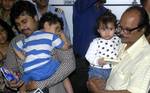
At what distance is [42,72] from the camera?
126 inches

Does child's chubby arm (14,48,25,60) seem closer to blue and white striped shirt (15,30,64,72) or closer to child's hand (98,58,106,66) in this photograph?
blue and white striped shirt (15,30,64,72)

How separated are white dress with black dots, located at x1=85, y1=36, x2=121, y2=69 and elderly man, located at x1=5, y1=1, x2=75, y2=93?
34 centimetres

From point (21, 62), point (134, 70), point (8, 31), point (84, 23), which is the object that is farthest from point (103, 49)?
point (84, 23)

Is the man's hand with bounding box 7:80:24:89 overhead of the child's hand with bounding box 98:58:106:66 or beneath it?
beneath

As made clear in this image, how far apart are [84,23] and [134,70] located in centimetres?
271

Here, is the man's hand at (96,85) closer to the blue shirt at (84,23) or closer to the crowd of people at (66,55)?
the crowd of people at (66,55)

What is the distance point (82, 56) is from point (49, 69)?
196 cm

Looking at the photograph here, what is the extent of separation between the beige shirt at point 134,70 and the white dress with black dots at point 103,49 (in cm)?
68

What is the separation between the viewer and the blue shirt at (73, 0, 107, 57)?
511 cm

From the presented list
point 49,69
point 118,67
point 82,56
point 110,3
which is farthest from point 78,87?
point 118,67

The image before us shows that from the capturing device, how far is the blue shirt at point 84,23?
511cm

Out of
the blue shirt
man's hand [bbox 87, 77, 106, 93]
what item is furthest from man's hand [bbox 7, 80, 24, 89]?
the blue shirt

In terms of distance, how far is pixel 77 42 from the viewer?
5.29 metres

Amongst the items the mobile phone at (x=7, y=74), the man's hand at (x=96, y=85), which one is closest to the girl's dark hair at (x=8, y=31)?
the mobile phone at (x=7, y=74)
